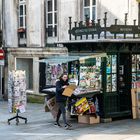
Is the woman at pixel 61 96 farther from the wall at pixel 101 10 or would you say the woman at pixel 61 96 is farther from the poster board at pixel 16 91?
the wall at pixel 101 10

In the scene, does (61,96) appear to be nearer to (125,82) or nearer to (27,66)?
(125,82)

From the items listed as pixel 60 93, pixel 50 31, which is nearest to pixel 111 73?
pixel 60 93

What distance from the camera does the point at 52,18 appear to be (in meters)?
22.5

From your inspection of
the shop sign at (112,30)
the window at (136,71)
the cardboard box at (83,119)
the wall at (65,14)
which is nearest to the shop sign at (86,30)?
the shop sign at (112,30)

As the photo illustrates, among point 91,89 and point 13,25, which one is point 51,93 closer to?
point 91,89

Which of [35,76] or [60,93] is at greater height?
[35,76]

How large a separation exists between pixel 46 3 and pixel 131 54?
821cm

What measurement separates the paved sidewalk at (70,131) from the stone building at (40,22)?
500 centimetres

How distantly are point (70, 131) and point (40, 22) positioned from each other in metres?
10.0

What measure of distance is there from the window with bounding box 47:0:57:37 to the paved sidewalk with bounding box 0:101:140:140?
6864mm

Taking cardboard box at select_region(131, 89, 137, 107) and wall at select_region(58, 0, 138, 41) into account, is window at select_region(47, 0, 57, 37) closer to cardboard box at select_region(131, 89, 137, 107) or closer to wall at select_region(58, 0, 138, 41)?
wall at select_region(58, 0, 138, 41)

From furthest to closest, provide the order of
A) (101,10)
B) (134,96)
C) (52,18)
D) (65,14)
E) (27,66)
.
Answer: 1. (27,66)
2. (52,18)
3. (65,14)
4. (101,10)
5. (134,96)

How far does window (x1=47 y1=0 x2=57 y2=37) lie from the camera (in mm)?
22344

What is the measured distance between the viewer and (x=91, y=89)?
15.0 meters
